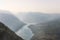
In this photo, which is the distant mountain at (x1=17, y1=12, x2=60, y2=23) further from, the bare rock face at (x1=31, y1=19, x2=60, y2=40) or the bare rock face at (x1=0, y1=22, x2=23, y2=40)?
the bare rock face at (x1=0, y1=22, x2=23, y2=40)

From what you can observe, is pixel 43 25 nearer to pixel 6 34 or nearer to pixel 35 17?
pixel 35 17

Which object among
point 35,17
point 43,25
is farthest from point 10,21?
point 43,25

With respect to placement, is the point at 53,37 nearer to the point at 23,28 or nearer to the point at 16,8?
the point at 23,28

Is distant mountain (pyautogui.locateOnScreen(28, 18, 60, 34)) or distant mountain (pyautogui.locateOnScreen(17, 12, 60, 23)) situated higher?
distant mountain (pyautogui.locateOnScreen(17, 12, 60, 23))

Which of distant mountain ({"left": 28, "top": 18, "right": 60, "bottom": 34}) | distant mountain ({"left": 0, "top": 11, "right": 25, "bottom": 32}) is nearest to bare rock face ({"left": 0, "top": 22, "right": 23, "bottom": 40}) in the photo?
distant mountain ({"left": 0, "top": 11, "right": 25, "bottom": 32})

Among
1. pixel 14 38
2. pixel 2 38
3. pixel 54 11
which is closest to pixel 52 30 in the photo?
pixel 54 11

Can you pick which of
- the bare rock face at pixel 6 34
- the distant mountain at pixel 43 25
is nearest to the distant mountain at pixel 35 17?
the distant mountain at pixel 43 25

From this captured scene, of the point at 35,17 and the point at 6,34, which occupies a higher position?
the point at 35,17
